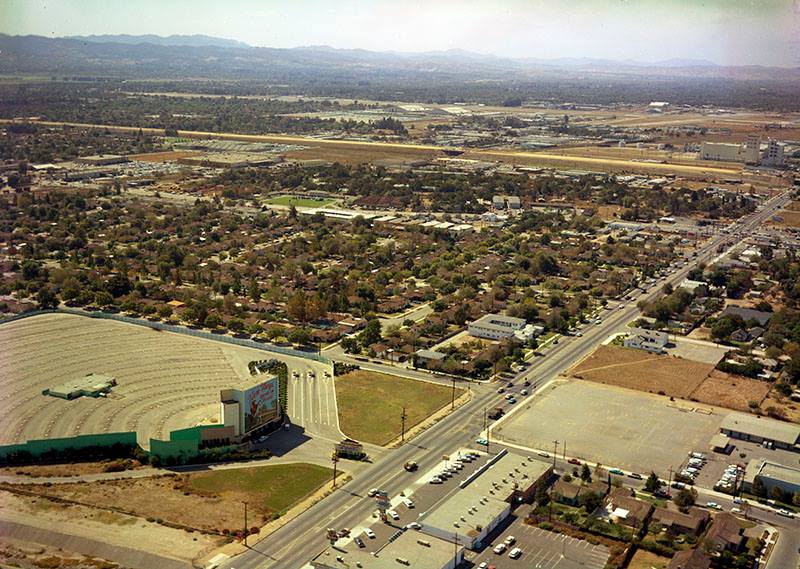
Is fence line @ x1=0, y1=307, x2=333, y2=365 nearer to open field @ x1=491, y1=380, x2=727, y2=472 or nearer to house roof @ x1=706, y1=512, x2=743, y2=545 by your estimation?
open field @ x1=491, y1=380, x2=727, y2=472

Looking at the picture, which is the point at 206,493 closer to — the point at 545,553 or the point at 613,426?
the point at 545,553

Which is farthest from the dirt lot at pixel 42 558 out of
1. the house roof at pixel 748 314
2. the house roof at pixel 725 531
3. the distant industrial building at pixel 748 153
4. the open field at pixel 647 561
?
the distant industrial building at pixel 748 153

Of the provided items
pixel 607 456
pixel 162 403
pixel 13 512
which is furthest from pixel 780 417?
pixel 13 512

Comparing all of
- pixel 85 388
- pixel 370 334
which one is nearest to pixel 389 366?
pixel 370 334

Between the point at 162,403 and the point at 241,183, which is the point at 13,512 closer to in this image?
the point at 162,403

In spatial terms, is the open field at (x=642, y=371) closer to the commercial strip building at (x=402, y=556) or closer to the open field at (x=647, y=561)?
the open field at (x=647, y=561)

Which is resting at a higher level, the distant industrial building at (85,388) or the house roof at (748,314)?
the distant industrial building at (85,388)
